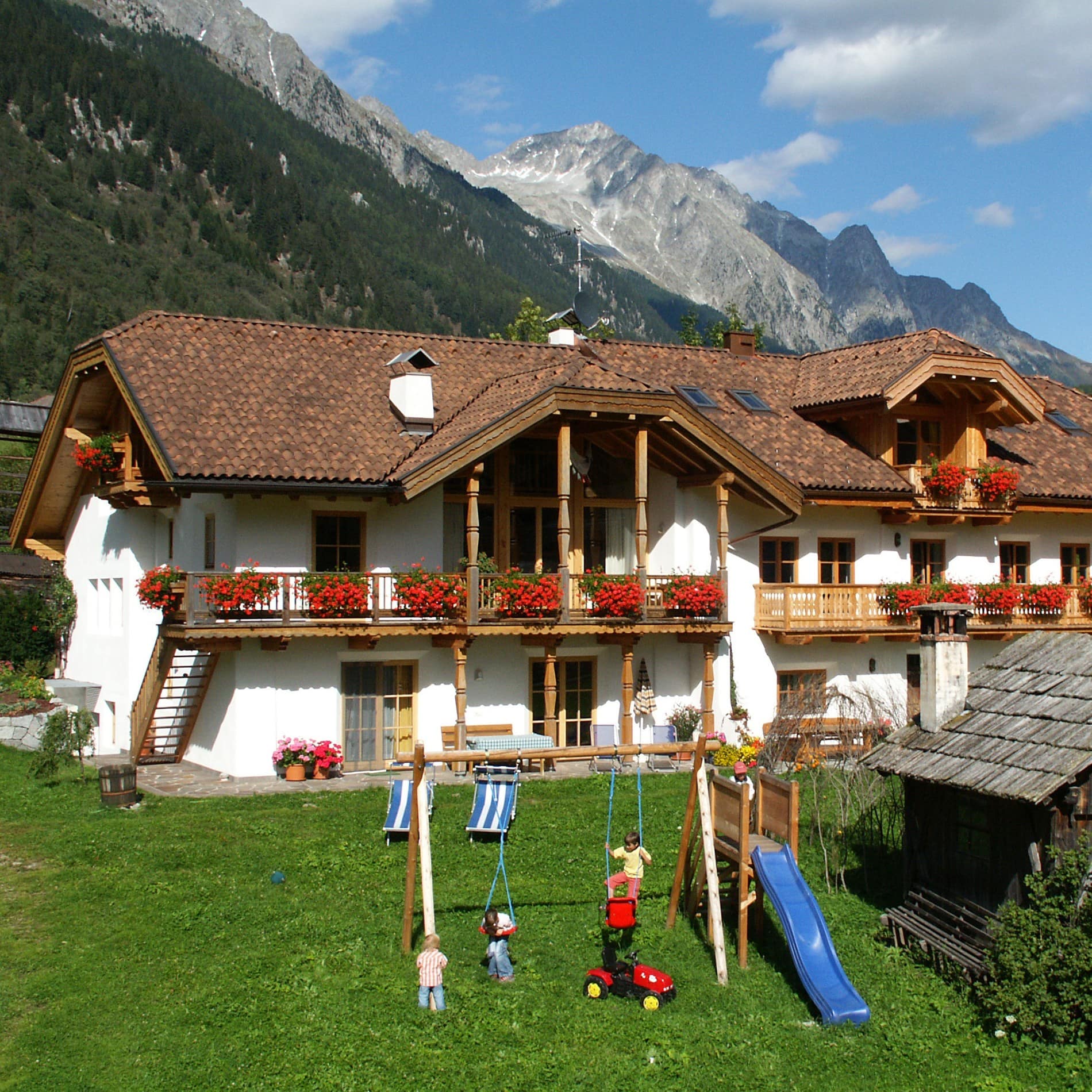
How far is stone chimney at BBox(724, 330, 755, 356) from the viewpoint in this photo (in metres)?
32.9

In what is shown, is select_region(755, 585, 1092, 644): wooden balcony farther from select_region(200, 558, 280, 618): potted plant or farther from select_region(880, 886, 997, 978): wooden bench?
select_region(880, 886, 997, 978): wooden bench

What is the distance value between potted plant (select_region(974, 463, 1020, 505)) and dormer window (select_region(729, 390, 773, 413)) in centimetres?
472

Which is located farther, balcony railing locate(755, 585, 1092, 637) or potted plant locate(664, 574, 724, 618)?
balcony railing locate(755, 585, 1092, 637)

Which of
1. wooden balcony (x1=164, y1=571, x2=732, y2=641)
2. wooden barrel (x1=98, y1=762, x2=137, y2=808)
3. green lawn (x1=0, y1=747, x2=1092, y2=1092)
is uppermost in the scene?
wooden balcony (x1=164, y1=571, x2=732, y2=641)

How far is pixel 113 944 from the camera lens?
557 inches

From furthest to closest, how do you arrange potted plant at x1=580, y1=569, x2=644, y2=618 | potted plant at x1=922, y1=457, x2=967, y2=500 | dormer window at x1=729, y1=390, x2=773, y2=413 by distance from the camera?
dormer window at x1=729, y1=390, x2=773, y2=413, potted plant at x1=922, y1=457, x2=967, y2=500, potted plant at x1=580, y1=569, x2=644, y2=618

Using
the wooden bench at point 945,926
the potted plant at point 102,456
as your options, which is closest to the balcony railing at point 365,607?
the potted plant at point 102,456

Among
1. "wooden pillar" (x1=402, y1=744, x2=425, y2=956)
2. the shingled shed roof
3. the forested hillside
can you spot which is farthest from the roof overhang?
the forested hillside

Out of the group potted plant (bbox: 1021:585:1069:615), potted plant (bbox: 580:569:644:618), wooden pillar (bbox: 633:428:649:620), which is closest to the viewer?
potted plant (bbox: 580:569:644:618)

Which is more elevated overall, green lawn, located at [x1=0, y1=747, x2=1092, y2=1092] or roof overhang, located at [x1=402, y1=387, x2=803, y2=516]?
roof overhang, located at [x1=402, y1=387, x2=803, y2=516]

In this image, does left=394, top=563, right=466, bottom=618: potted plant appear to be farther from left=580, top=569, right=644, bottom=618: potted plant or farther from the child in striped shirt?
the child in striped shirt

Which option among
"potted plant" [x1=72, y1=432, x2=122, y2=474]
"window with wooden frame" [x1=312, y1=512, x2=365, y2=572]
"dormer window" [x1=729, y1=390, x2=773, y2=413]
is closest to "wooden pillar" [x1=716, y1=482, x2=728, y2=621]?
"dormer window" [x1=729, y1=390, x2=773, y2=413]

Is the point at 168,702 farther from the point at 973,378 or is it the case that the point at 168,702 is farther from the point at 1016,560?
the point at 1016,560

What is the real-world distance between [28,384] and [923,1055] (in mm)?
74683
